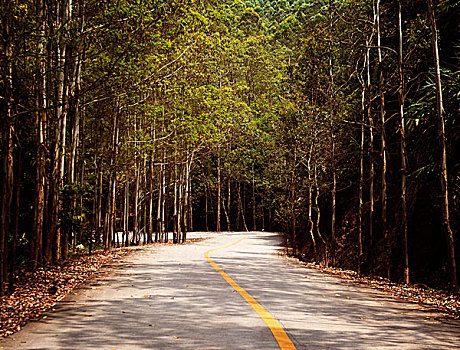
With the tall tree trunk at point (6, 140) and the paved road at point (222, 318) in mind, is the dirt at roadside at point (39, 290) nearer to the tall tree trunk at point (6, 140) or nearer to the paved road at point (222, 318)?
the paved road at point (222, 318)

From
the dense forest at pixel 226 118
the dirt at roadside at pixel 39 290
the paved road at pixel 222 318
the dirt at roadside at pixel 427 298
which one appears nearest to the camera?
the paved road at pixel 222 318

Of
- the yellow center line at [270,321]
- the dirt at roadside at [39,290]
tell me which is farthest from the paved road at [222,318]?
the dirt at roadside at [39,290]

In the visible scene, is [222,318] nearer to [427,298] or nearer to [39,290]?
[39,290]

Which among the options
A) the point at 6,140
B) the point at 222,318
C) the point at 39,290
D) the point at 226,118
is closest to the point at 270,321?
the point at 222,318

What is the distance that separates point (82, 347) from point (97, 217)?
23788 mm

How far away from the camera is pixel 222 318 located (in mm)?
7457

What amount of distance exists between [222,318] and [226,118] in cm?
2775

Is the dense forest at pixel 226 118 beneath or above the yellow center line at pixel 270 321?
above

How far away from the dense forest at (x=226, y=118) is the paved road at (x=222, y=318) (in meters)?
2.60

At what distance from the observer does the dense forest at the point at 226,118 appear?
12125mm

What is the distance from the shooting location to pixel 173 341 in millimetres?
6035

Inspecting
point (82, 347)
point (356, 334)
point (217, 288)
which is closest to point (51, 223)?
point (217, 288)

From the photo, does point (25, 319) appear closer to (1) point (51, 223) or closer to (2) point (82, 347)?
(2) point (82, 347)

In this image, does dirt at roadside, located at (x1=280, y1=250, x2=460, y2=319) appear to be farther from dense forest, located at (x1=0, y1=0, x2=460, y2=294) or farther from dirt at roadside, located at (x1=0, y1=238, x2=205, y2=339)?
dirt at roadside, located at (x1=0, y1=238, x2=205, y2=339)
